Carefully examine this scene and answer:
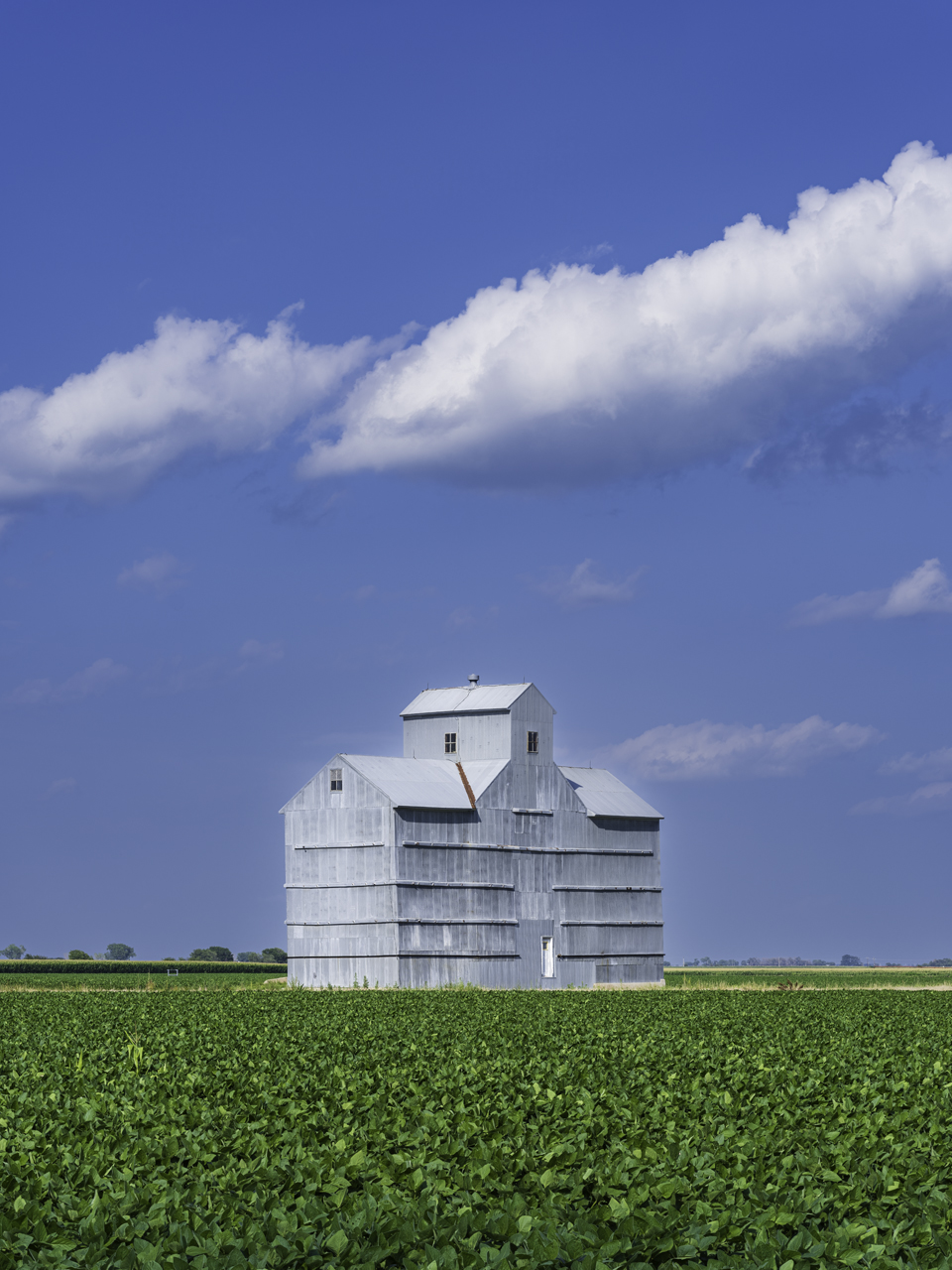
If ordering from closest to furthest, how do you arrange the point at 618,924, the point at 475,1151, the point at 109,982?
the point at 475,1151
the point at 618,924
the point at 109,982

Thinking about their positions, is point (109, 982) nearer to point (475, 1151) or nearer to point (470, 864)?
point (470, 864)

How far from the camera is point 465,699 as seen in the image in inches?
2399

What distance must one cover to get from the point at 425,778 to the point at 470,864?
4.17 m

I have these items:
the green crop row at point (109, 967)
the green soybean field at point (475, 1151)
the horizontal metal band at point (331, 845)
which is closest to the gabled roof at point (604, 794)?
the horizontal metal band at point (331, 845)

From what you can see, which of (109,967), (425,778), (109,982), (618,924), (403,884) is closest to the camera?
(403,884)

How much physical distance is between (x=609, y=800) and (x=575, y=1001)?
22437 mm

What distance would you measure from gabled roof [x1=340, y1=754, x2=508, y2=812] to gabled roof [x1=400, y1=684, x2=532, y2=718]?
2358mm

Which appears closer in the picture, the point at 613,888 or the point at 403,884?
the point at 403,884

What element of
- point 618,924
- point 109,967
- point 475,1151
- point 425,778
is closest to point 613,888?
point 618,924

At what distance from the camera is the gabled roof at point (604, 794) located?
62.1 m

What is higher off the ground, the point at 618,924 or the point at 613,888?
the point at 613,888

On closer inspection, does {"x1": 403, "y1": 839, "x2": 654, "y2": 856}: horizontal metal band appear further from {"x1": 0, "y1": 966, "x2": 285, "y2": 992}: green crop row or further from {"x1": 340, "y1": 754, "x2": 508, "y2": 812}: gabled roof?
{"x1": 0, "y1": 966, "x2": 285, "y2": 992}: green crop row

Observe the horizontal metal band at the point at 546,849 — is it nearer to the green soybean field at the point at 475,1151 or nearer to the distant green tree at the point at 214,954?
the green soybean field at the point at 475,1151

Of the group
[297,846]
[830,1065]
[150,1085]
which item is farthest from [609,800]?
[150,1085]
